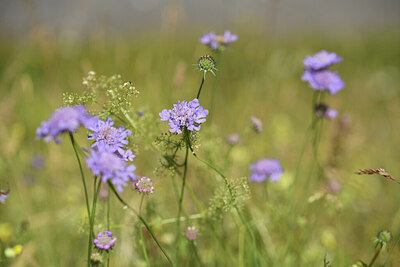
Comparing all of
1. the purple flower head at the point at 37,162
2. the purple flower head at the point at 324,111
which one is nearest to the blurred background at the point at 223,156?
the purple flower head at the point at 37,162

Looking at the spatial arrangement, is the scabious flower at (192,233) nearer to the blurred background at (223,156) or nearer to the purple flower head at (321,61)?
the blurred background at (223,156)

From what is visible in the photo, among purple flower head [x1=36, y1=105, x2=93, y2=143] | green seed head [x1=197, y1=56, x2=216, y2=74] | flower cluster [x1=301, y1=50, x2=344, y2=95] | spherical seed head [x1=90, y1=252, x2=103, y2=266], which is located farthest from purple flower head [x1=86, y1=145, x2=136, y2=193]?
flower cluster [x1=301, y1=50, x2=344, y2=95]

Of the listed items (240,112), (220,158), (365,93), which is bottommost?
(220,158)

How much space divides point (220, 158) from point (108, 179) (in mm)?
1577

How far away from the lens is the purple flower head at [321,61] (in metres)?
2.06

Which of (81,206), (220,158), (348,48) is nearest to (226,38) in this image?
(220,158)

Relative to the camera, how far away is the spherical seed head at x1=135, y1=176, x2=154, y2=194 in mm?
1369

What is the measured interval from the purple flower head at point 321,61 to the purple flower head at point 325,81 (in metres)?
0.05

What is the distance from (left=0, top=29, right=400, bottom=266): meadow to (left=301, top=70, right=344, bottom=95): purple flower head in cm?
41

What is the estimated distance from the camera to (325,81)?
2.06 metres

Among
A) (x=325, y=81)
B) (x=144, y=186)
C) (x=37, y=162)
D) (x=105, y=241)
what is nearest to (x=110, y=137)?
(x=144, y=186)

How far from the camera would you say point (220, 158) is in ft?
8.77

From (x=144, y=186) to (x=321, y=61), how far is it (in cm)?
139

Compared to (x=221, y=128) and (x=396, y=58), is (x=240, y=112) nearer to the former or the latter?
(x=221, y=128)
